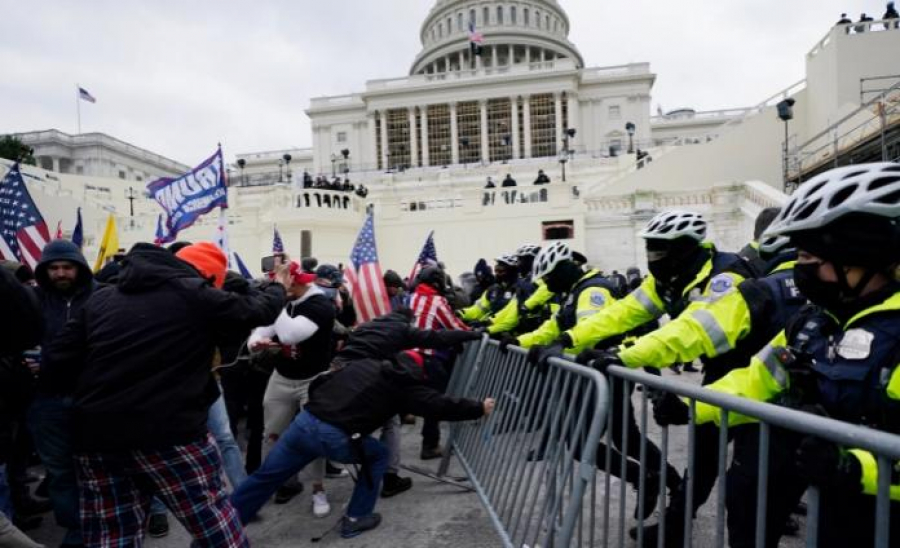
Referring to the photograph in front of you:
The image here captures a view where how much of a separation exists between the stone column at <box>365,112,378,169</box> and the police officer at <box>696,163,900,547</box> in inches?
2406

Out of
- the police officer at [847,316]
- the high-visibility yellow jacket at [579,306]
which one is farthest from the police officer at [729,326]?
the high-visibility yellow jacket at [579,306]

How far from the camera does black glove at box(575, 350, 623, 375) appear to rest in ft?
8.75

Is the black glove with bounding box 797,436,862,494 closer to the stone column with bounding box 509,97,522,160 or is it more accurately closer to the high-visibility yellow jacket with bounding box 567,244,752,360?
the high-visibility yellow jacket with bounding box 567,244,752,360

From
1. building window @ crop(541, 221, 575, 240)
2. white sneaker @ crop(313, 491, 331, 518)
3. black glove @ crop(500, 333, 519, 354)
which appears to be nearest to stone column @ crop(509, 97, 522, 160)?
building window @ crop(541, 221, 575, 240)

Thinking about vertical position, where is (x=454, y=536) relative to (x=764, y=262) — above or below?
below

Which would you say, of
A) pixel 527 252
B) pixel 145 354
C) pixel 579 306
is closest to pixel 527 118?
pixel 527 252

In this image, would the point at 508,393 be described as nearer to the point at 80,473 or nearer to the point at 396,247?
the point at 80,473

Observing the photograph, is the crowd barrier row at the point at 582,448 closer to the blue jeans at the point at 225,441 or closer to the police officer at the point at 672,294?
the police officer at the point at 672,294

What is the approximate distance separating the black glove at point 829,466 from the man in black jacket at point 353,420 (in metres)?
2.43

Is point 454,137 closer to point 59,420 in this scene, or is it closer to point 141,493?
point 59,420

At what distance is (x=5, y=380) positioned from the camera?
312 centimetres

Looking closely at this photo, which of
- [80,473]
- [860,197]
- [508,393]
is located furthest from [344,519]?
[860,197]

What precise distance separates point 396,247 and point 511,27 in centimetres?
6200

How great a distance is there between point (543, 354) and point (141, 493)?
216 cm
